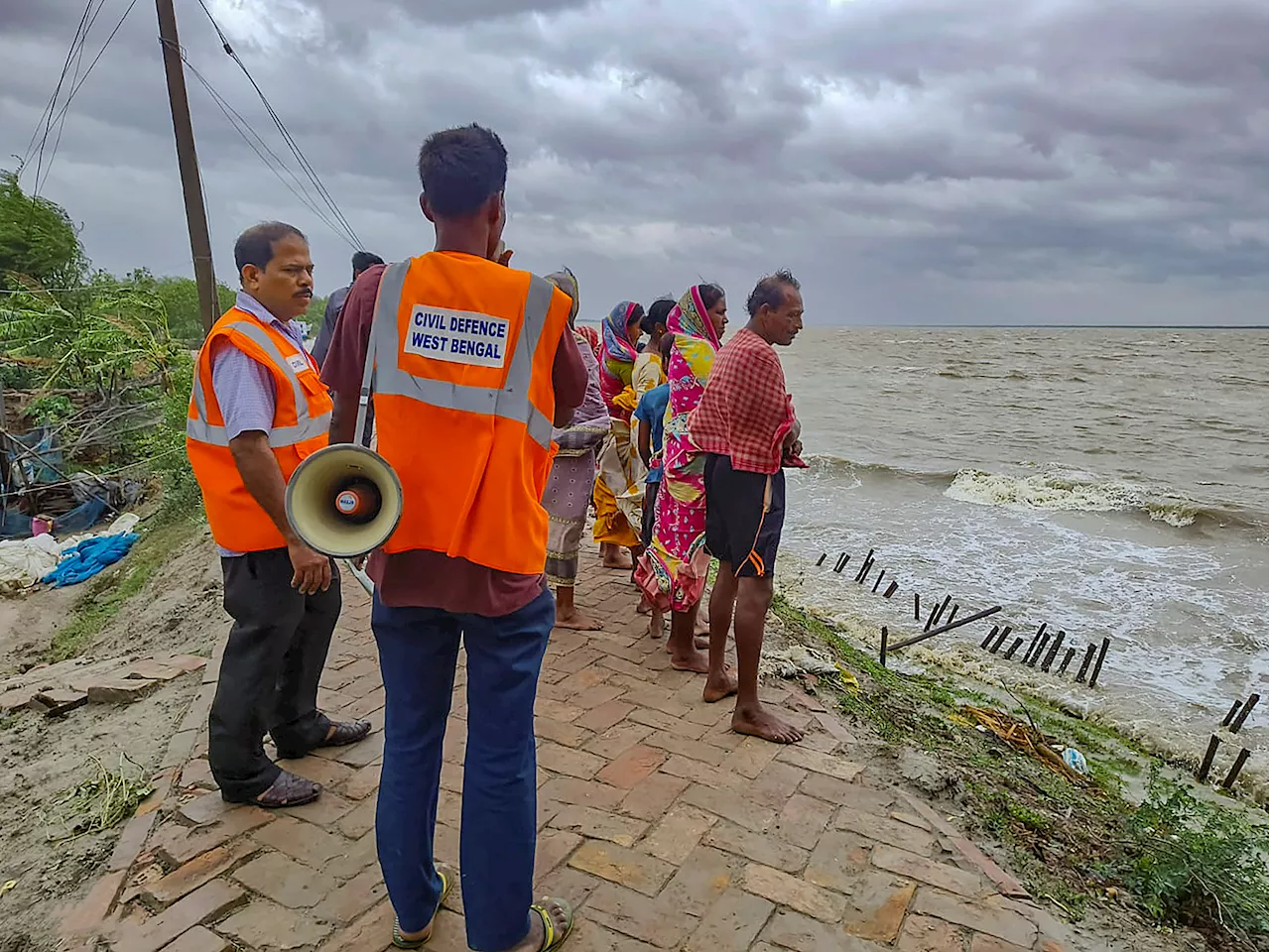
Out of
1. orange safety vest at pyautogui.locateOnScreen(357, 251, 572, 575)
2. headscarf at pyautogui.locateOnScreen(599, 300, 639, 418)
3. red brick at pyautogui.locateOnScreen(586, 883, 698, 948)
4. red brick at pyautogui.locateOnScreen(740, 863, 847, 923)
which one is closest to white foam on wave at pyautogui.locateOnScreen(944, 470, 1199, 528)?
headscarf at pyautogui.locateOnScreen(599, 300, 639, 418)

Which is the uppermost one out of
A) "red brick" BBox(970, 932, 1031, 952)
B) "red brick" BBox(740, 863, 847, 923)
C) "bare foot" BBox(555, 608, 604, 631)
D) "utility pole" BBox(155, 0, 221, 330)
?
"utility pole" BBox(155, 0, 221, 330)

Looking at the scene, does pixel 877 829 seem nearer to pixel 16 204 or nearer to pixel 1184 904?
pixel 1184 904

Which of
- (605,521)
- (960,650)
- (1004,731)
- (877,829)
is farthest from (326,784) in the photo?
(960,650)

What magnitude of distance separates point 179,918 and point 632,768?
61.0 inches

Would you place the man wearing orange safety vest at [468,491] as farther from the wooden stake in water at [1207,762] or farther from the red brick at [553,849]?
the wooden stake in water at [1207,762]

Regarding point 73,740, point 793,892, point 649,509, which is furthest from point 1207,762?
point 73,740

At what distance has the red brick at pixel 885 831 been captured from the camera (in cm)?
281

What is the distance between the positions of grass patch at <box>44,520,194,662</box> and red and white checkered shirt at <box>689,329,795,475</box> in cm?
518

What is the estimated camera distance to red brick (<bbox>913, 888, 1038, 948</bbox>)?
2.40 meters

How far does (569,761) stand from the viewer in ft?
10.6

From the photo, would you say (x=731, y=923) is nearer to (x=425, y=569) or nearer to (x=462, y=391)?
(x=425, y=569)

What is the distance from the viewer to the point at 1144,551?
36.3ft

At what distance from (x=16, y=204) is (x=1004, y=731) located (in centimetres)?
2039

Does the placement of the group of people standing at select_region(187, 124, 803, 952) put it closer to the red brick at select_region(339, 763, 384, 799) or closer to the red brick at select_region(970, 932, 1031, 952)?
the red brick at select_region(339, 763, 384, 799)
